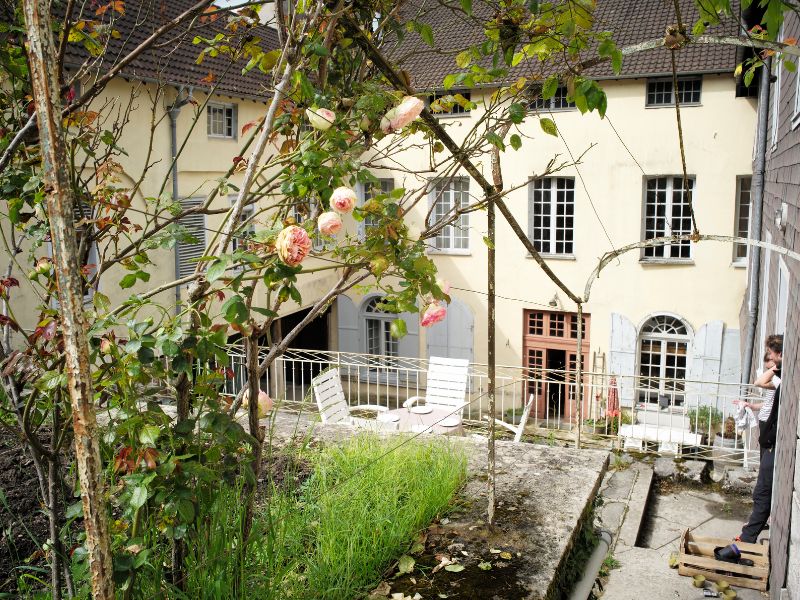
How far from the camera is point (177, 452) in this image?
265 centimetres

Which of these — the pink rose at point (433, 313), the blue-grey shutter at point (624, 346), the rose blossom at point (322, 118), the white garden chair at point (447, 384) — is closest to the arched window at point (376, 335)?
the blue-grey shutter at point (624, 346)

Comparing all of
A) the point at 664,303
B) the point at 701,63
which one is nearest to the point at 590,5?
the point at 701,63

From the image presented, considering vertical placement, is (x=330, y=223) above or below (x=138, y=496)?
above

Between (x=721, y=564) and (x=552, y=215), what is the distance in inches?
505

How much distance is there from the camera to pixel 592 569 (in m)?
4.13

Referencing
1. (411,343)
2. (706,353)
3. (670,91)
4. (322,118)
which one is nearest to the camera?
(322,118)

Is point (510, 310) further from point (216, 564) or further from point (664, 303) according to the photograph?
point (216, 564)

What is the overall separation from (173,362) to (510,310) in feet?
57.6

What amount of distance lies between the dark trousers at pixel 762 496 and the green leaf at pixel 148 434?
233 inches

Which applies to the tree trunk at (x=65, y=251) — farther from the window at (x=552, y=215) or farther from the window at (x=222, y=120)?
the window at (x=552, y=215)

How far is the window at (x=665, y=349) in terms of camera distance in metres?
18.0

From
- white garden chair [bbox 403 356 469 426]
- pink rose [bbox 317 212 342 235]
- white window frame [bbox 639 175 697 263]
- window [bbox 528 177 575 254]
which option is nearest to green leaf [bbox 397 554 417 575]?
pink rose [bbox 317 212 342 235]

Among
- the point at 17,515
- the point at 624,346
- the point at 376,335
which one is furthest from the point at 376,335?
the point at 17,515

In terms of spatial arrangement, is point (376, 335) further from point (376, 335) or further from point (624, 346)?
point (624, 346)
